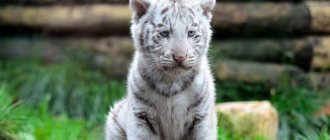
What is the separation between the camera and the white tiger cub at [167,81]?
18.0 feet

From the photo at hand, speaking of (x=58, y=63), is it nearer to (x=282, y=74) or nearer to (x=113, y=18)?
(x=113, y=18)

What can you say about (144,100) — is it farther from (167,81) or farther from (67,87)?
(67,87)

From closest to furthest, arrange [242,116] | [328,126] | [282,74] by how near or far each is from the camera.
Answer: [242,116] < [328,126] < [282,74]

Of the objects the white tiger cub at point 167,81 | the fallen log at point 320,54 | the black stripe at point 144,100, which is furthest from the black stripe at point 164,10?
the fallen log at point 320,54

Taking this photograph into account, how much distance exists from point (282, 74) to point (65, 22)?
319 cm

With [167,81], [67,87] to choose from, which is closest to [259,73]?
[67,87]

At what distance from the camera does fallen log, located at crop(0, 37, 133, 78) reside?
9.96 metres

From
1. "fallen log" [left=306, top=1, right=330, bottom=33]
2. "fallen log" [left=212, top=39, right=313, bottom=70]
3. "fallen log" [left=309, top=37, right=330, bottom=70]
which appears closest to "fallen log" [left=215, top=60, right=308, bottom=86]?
"fallen log" [left=212, top=39, right=313, bottom=70]

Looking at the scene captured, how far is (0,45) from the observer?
1048cm

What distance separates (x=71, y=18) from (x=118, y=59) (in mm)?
933

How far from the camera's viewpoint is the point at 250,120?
24.9 ft

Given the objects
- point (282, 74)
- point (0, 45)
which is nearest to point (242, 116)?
point (282, 74)

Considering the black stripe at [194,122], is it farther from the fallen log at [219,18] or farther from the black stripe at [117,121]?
the fallen log at [219,18]

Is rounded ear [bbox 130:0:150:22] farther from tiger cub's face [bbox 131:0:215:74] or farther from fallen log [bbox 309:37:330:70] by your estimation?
fallen log [bbox 309:37:330:70]
